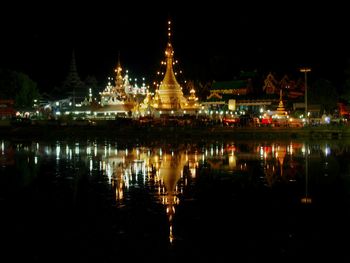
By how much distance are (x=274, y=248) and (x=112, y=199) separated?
5.53m

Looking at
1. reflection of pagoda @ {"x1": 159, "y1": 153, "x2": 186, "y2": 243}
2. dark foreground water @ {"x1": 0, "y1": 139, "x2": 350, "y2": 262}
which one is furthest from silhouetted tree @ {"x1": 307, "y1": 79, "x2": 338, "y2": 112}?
dark foreground water @ {"x1": 0, "y1": 139, "x2": 350, "y2": 262}

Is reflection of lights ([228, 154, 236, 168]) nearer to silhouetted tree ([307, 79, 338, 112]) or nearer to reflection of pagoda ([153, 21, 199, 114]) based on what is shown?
reflection of pagoda ([153, 21, 199, 114])

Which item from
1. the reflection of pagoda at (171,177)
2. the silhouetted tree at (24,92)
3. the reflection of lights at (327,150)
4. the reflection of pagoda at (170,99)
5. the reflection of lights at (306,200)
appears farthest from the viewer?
the silhouetted tree at (24,92)

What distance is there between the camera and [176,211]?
12.7m

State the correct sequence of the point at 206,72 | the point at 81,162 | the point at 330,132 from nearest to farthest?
1. the point at 81,162
2. the point at 330,132
3. the point at 206,72

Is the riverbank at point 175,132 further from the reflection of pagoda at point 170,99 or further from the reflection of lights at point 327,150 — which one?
the reflection of pagoda at point 170,99

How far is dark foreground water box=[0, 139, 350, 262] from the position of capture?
9.80 metres

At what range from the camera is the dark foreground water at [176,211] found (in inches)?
386

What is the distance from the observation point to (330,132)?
40219 mm

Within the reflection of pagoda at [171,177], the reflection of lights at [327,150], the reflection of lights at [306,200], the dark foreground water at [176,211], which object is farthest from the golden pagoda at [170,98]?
the reflection of lights at [306,200]

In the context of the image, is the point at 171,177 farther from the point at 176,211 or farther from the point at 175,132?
the point at 175,132

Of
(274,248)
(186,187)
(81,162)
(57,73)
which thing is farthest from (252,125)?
(57,73)
